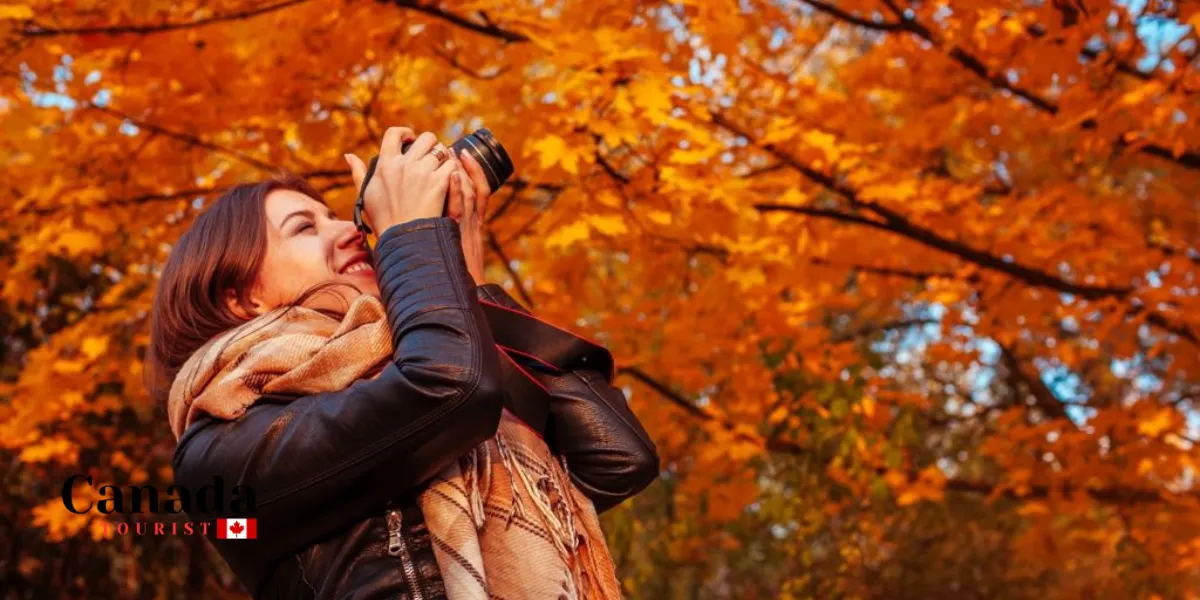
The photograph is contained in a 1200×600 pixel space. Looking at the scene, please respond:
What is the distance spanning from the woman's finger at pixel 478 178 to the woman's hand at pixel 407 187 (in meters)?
0.07

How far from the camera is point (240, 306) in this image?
1562 mm

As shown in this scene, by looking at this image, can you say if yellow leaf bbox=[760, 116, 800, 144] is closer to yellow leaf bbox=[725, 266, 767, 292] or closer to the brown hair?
yellow leaf bbox=[725, 266, 767, 292]

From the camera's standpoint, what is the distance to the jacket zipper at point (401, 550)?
124 centimetres

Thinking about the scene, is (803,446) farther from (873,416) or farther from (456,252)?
(456,252)

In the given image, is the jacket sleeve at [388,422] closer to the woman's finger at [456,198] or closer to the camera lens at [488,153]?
the woman's finger at [456,198]

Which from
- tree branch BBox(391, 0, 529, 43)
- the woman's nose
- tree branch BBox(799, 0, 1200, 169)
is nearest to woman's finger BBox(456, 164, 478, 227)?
the woman's nose

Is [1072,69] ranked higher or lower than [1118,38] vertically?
lower

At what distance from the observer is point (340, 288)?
1.54m

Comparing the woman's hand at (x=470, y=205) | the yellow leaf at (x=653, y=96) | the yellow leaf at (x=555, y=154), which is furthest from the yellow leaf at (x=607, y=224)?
the woman's hand at (x=470, y=205)

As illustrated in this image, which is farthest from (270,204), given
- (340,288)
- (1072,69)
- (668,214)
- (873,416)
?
(873,416)

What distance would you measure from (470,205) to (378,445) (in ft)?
1.18

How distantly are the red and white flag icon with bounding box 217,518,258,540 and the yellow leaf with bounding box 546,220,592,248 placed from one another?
1584 mm

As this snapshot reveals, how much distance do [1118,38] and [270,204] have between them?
15.8ft

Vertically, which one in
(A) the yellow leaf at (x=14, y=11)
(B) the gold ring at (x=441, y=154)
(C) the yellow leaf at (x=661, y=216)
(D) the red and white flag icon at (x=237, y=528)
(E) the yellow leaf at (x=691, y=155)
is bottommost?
(D) the red and white flag icon at (x=237, y=528)
